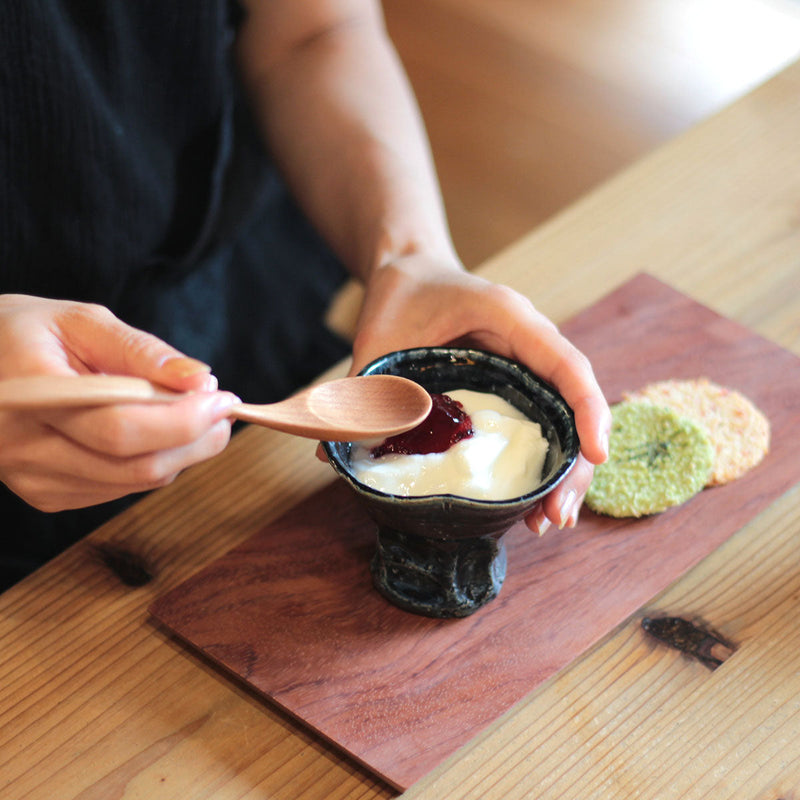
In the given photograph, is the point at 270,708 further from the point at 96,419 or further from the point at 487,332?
the point at 487,332

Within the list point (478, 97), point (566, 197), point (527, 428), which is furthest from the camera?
point (478, 97)

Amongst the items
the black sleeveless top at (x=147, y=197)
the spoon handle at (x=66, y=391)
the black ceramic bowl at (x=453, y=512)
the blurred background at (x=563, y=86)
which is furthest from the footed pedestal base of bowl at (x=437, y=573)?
the blurred background at (x=563, y=86)

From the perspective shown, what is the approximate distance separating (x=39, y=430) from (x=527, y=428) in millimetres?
389

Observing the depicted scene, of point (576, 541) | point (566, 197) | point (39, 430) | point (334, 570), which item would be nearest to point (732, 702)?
point (576, 541)

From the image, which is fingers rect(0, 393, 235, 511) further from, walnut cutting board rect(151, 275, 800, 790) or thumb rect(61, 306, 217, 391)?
walnut cutting board rect(151, 275, 800, 790)

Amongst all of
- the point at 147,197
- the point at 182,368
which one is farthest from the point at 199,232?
the point at 182,368

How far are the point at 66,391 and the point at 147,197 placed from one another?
633mm

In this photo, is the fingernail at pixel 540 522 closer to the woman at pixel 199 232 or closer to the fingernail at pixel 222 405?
the woman at pixel 199 232

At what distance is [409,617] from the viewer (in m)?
0.84

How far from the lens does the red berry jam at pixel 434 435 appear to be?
806 mm

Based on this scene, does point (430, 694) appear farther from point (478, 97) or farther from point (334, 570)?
point (478, 97)

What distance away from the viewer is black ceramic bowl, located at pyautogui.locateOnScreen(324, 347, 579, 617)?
73cm

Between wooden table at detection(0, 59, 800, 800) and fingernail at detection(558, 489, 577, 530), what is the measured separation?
11 cm

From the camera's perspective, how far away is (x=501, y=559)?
85 centimetres
